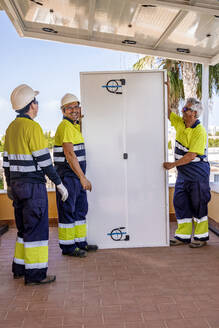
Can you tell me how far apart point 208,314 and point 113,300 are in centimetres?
79

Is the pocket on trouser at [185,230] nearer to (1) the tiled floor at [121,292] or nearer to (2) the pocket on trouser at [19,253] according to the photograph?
(1) the tiled floor at [121,292]

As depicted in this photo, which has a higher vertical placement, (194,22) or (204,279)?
(194,22)

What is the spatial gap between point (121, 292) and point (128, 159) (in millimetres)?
1716

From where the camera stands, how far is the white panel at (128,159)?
14.3 ft

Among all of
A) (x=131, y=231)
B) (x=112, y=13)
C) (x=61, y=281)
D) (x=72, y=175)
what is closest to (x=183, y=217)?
(x=131, y=231)

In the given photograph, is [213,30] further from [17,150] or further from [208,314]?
[208,314]

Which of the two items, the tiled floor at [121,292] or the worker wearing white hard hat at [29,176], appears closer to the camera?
the tiled floor at [121,292]

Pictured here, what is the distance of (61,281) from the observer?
11.6ft

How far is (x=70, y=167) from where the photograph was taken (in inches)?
163

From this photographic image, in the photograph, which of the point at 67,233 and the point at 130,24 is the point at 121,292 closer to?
the point at 67,233

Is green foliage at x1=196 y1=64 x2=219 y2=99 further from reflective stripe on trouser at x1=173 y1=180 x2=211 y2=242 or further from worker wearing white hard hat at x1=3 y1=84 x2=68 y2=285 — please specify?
worker wearing white hard hat at x1=3 y1=84 x2=68 y2=285

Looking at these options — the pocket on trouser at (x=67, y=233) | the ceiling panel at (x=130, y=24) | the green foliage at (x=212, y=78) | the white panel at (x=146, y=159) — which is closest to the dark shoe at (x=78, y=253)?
the pocket on trouser at (x=67, y=233)

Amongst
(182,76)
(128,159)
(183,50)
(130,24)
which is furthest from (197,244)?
(182,76)

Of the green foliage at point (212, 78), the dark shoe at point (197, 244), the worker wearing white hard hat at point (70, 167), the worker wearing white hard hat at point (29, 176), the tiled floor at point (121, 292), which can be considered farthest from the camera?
the green foliage at point (212, 78)
